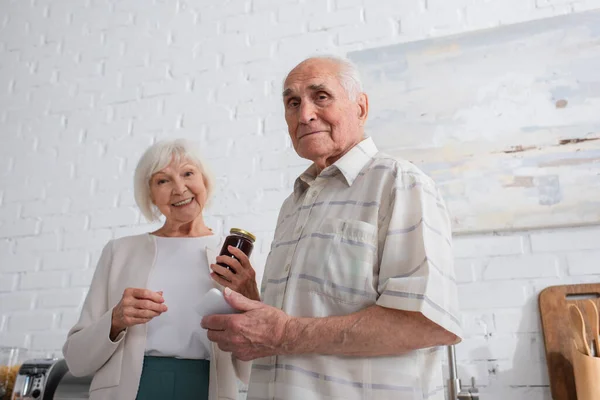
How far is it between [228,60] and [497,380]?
1430 mm

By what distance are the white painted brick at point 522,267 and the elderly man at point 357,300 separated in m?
0.67

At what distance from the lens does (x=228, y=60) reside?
6.81ft

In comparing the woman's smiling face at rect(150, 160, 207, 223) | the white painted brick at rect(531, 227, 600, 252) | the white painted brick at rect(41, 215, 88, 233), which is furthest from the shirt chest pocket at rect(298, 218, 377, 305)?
the white painted brick at rect(41, 215, 88, 233)

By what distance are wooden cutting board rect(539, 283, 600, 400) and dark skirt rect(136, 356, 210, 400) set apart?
87 cm

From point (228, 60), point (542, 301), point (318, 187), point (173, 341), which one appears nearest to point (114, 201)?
point (228, 60)

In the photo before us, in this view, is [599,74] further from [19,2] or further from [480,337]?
[19,2]

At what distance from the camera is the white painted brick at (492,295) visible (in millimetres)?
1495

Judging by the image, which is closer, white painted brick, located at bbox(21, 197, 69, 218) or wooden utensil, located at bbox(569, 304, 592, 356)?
wooden utensil, located at bbox(569, 304, 592, 356)

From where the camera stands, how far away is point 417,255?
0.85 metres

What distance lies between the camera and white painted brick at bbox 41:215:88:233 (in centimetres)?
208

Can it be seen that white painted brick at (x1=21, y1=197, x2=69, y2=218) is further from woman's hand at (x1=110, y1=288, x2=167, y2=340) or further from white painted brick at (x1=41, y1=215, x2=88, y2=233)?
woman's hand at (x1=110, y1=288, x2=167, y2=340)

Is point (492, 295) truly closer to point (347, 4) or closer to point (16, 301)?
point (347, 4)

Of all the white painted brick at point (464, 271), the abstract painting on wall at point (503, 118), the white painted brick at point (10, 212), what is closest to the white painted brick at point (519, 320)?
the white painted brick at point (464, 271)

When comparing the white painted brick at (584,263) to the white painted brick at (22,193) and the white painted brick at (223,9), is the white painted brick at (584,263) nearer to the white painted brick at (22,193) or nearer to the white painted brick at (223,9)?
the white painted brick at (223,9)
